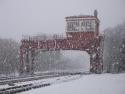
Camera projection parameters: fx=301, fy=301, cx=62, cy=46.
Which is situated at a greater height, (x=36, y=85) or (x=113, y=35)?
(x=113, y=35)

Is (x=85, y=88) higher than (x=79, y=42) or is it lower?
lower

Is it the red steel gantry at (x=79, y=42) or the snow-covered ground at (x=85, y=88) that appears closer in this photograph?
the snow-covered ground at (x=85, y=88)

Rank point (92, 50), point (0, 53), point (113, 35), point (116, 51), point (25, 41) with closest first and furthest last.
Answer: point (92, 50), point (25, 41), point (116, 51), point (0, 53), point (113, 35)

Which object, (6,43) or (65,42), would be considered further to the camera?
(6,43)

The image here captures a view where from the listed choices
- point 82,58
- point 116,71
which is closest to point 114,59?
point 116,71

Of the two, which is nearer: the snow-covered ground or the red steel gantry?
the snow-covered ground

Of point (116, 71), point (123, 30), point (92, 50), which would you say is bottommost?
point (116, 71)

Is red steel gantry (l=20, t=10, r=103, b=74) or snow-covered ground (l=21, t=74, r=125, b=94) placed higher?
red steel gantry (l=20, t=10, r=103, b=74)

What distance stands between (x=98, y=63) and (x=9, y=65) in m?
23.4

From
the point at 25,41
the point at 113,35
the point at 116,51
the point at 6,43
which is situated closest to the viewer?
the point at 25,41

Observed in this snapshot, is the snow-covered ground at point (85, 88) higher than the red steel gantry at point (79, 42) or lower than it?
lower

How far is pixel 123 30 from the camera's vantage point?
75625 millimetres

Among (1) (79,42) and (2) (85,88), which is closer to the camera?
(2) (85,88)

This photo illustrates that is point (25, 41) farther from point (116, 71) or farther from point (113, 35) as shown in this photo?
point (113, 35)
